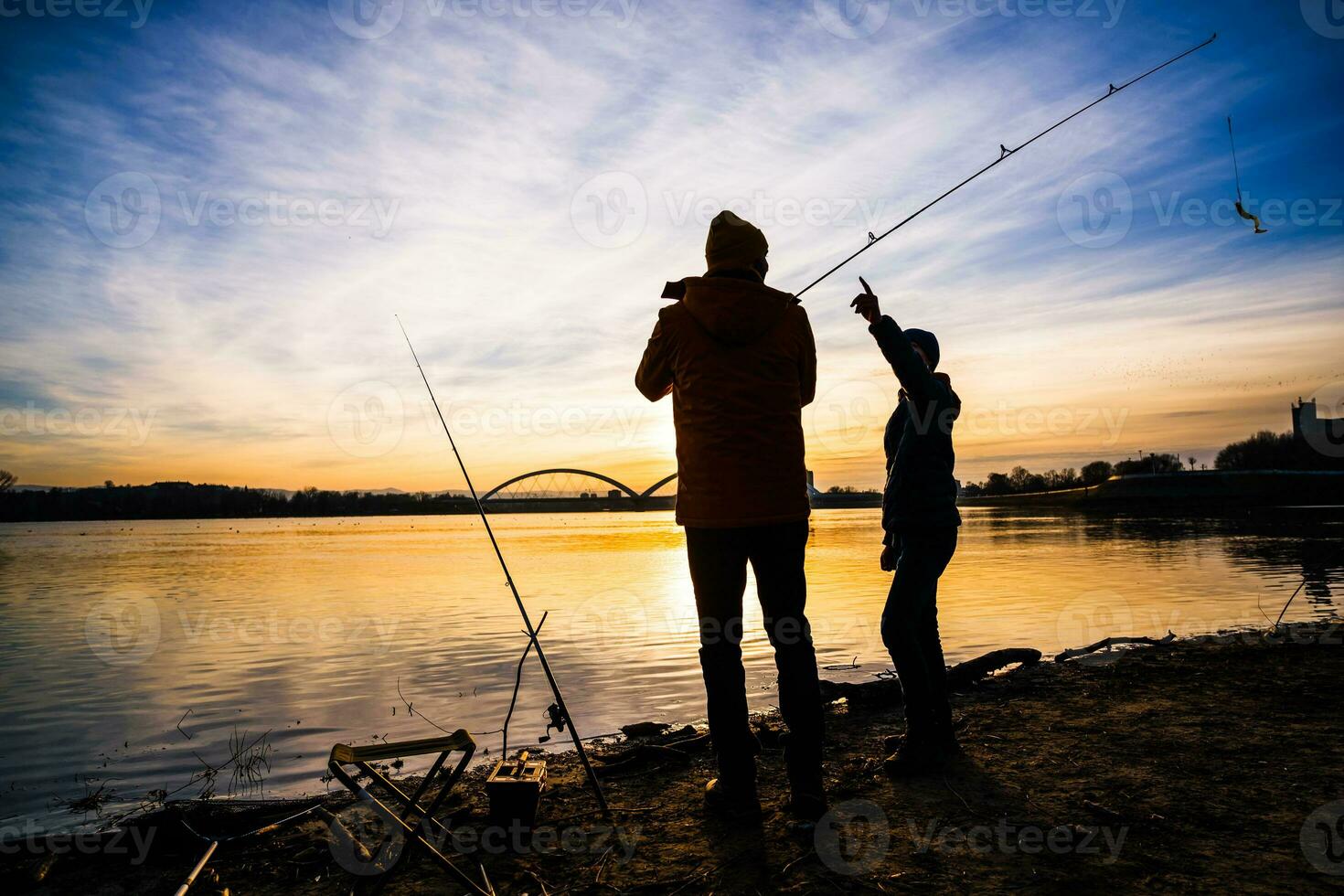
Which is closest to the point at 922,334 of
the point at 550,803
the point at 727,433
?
the point at 727,433

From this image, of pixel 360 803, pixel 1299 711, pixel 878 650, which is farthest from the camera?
pixel 878 650

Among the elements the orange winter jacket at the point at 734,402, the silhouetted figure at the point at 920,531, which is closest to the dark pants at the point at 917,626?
the silhouetted figure at the point at 920,531

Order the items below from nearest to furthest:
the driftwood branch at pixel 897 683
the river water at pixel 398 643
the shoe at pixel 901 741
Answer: the shoe at pixel 901 741
the driftwood branch at pixel 897 683
the river water at pixel 398 643

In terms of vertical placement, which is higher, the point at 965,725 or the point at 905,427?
the point at 905,427

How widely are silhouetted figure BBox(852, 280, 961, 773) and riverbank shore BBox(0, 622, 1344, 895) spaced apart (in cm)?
21

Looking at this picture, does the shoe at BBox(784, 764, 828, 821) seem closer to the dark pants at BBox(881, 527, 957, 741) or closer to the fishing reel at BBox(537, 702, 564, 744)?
the dark pants at BBox(881, 527, 957, 741)

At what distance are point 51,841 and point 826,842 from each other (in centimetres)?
348

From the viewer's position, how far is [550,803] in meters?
3.41

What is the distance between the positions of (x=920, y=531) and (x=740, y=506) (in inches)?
52.5

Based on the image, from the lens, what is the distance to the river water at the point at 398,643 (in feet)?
19.8

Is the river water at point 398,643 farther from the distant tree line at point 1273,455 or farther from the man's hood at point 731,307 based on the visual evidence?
the distant tree line at point 1273,455

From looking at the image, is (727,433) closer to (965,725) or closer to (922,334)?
(922,334)

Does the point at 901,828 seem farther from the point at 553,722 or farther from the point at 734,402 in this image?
the point at 553,722

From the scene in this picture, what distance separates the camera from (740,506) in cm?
296
